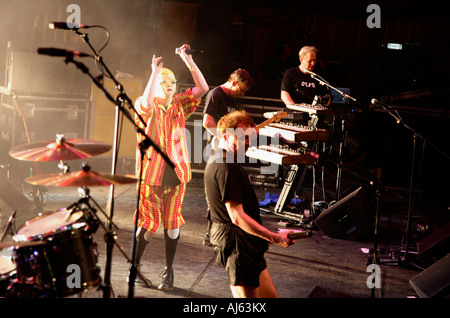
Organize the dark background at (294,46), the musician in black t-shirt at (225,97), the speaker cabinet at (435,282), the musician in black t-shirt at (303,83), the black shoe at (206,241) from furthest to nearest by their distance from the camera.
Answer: the dark background at (294,46) → the musician in black t-shirt at (303,83) → the black shoe at (206,241) → the musician in black t-shirt at (225,97) → the speaker cabinet at (435,282)

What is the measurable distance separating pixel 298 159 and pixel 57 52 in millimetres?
3809

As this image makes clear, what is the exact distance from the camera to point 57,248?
385 centimetres

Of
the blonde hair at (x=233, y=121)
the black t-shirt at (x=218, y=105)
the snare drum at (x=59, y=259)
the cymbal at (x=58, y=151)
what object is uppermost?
the black t-shirt at (x=218, y=105)

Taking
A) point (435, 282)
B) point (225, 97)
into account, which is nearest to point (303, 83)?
point (225, 97)

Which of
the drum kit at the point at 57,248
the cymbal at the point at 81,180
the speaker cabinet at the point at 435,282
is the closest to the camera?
the cymbal at the point at 81,180

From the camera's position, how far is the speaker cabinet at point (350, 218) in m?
5.84

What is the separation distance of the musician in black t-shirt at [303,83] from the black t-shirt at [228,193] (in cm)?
393

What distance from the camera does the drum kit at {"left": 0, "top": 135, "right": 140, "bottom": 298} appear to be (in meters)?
3.79

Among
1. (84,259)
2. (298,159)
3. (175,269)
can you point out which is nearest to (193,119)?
(298,159)

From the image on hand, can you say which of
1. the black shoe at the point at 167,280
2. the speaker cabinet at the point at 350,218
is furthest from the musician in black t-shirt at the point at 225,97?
the black shoe at the point at 167,280

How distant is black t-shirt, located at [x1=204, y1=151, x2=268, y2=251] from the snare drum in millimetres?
938

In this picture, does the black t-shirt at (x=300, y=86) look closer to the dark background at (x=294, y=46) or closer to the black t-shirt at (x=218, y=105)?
the dark background at (x=294, y=46)

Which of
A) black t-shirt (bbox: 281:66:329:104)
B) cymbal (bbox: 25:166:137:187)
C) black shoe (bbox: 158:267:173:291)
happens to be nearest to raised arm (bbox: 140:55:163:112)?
cymbal (bbox: 25:166:137:187)

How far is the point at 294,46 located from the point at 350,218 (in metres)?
7.54
